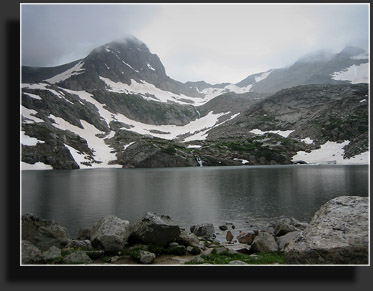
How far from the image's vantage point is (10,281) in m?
11.0

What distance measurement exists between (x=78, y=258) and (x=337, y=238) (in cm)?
1018

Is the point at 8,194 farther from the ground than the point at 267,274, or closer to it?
farther from the ground

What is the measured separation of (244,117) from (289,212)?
517ft

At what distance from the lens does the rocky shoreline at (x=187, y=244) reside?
10.9 metres

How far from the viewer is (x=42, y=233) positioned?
16.2m

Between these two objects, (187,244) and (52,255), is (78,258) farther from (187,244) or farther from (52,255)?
(187,244)

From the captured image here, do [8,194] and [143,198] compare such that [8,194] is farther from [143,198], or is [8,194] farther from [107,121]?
[107,121]

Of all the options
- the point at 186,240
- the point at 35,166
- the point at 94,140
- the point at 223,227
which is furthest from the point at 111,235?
the point at 94,140

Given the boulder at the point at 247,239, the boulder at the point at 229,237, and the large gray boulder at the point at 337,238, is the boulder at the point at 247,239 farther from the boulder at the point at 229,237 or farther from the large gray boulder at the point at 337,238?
the large gray boulder at the point at 337,238

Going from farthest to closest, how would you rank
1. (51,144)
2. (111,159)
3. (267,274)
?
(111,159)
(51,144)
(267,274)

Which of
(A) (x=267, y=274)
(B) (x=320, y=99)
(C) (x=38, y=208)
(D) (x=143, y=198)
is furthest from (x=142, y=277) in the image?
(B) (x=320, y=99)

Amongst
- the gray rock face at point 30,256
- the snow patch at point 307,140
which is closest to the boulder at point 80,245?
the gray rock face at point 30,256

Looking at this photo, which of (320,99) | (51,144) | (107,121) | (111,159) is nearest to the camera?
(51,144)

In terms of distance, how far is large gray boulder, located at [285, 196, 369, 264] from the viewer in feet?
34.9
